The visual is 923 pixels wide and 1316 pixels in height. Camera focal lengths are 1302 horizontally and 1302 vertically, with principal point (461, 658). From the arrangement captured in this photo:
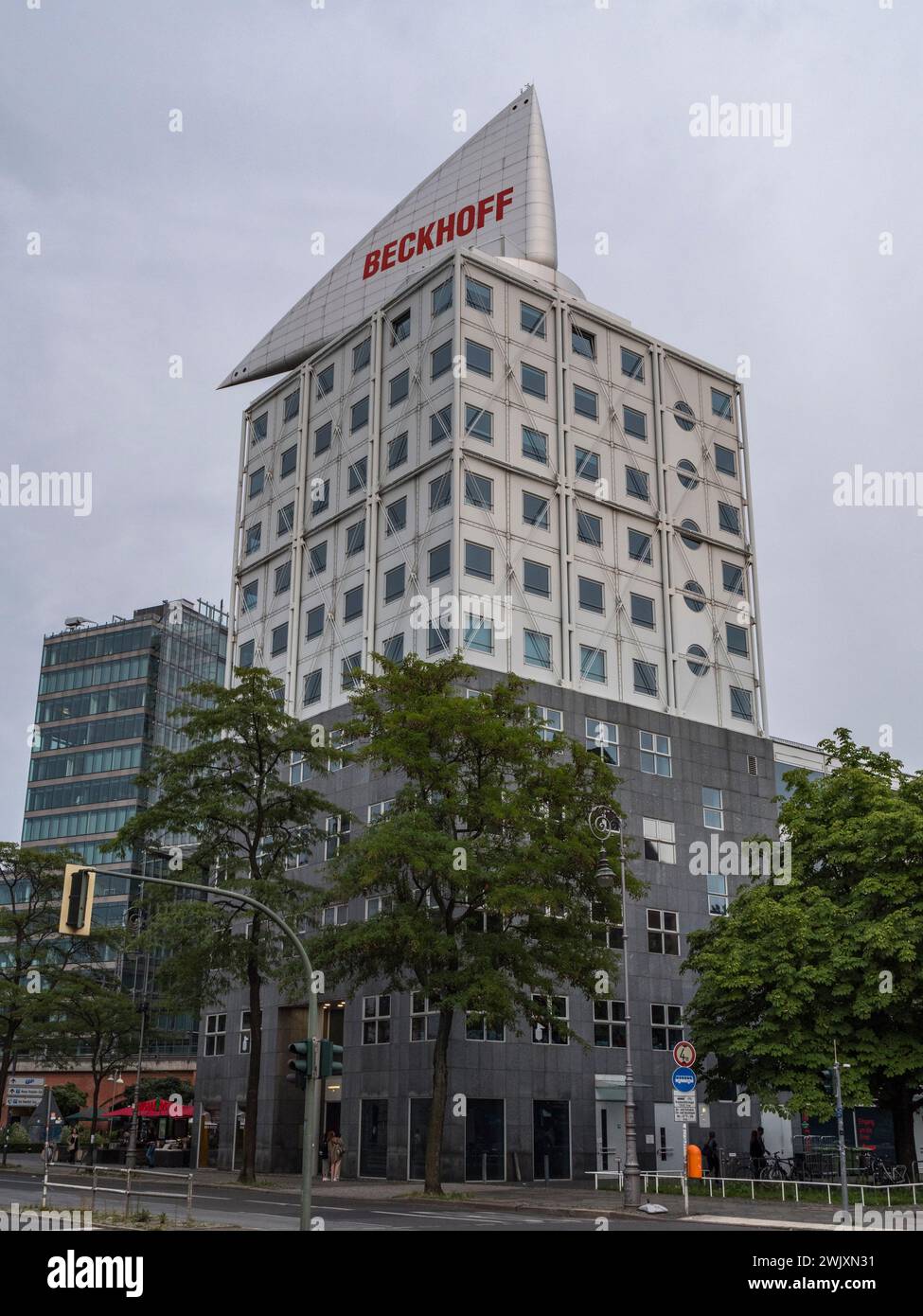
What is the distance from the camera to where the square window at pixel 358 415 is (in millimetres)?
64125

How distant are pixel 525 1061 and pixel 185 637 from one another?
93.4 meters

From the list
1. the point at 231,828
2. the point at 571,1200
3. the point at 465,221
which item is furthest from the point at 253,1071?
the point at 465,221

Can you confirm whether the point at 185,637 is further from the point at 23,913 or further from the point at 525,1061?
the point at 525,1061

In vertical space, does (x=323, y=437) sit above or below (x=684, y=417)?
below

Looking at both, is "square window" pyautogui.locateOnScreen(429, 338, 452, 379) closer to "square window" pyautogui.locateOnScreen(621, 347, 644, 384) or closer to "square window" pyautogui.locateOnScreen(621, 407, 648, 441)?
"square window" pyautogui.locateOnScreen(621, 407, 648, 441)

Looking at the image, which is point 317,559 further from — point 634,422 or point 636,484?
point 634,422

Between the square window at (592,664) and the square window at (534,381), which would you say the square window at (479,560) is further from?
the square window at (534,381)

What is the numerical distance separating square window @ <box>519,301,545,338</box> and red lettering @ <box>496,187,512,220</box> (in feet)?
22.7

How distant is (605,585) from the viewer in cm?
6138

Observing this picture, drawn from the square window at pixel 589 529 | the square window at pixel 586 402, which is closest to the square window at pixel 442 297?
the square window at pixel 586 402

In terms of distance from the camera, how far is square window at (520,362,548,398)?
60969 mm

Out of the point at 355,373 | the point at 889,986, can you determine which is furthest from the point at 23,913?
the point at 889,986

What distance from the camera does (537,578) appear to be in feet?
192

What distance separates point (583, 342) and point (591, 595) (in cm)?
1337
